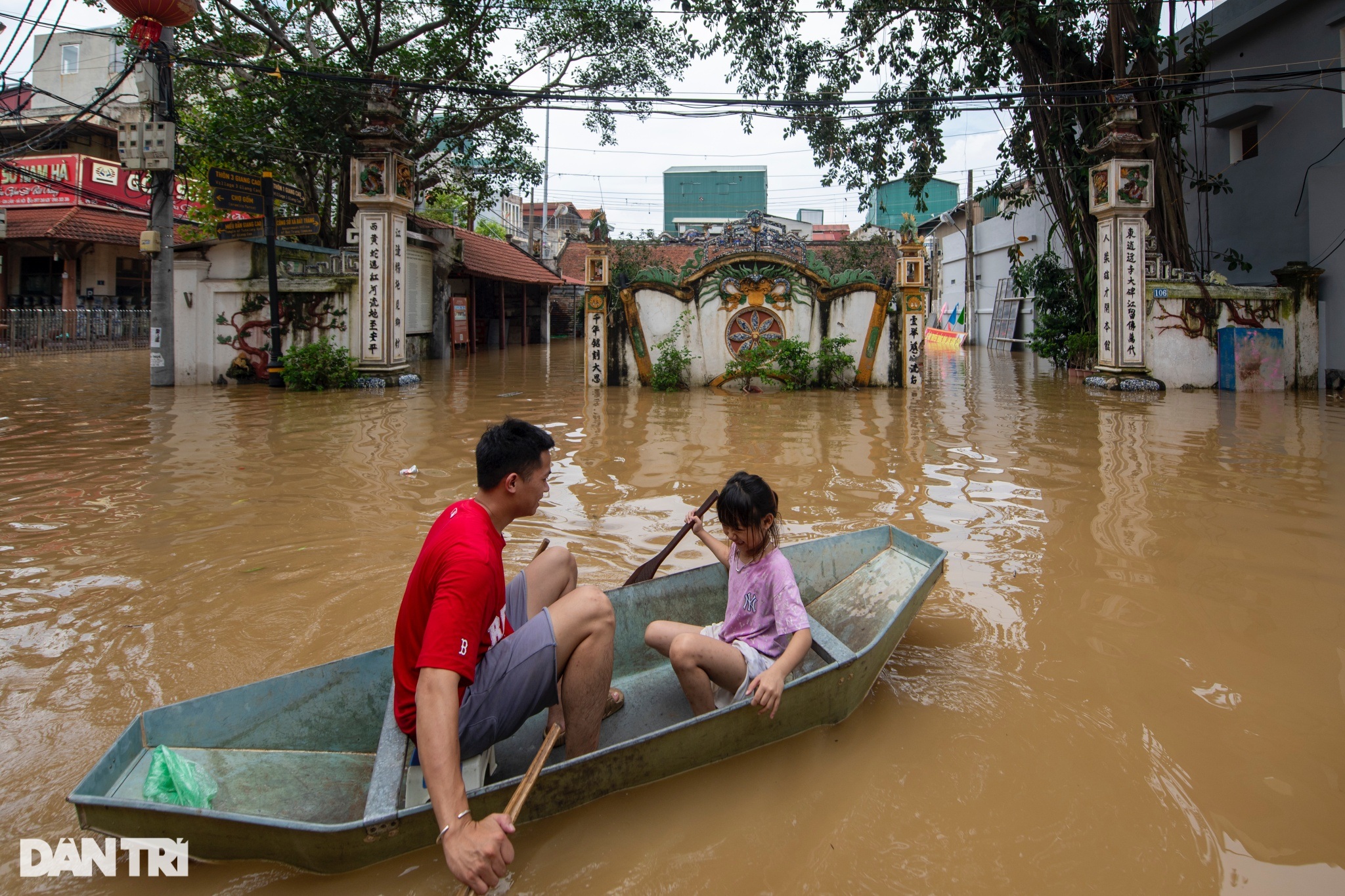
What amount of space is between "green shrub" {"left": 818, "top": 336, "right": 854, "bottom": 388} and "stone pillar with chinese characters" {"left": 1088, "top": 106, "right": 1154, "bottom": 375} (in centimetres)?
412

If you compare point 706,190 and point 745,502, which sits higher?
point 706,190

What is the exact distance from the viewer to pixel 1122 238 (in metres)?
13.8

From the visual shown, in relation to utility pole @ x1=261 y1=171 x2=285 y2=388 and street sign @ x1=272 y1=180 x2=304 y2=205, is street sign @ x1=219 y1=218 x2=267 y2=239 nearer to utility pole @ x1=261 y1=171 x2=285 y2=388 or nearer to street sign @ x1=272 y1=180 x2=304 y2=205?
utility pole @ x1=261 y1=171 x2=285 y2=388

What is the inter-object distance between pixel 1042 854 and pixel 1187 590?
106 inches

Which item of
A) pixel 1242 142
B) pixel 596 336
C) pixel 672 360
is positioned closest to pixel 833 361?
pixel 672 360

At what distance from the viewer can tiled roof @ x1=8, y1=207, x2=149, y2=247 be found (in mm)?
21625

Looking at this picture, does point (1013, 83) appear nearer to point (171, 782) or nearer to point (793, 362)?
point (793, 362)

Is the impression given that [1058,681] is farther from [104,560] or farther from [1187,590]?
[104,560]

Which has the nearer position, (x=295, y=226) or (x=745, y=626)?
(x=745, y=626)

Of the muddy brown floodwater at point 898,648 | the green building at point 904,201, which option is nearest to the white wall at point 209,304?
the muddy brown floodwater at point 898,648

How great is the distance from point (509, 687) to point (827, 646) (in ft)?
4.27

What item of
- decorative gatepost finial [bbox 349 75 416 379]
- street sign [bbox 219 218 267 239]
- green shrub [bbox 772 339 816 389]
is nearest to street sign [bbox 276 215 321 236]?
street sign [bbox 219 218 267 239]

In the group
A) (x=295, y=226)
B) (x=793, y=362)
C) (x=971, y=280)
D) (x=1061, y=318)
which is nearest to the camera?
(x=793, y=362)

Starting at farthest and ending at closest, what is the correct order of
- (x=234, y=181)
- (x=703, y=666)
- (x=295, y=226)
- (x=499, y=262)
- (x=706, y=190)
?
(x=706, y=190), (x=499, y=262), (x=295, y=226), (x=234, y=181), (x=703, y=666)
